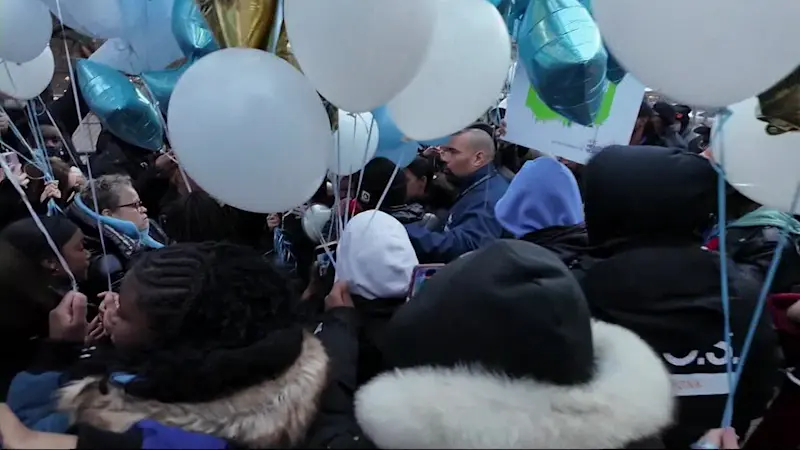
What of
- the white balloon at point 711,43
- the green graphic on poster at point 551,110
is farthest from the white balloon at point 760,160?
the green graphic on poster at point 551,110

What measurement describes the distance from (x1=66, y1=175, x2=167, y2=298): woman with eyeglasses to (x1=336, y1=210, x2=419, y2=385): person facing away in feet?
2.37

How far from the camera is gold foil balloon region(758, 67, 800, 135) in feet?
5.34

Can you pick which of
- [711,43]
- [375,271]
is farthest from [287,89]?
[711,43]

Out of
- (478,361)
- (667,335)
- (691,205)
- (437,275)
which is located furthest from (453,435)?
(691,205)

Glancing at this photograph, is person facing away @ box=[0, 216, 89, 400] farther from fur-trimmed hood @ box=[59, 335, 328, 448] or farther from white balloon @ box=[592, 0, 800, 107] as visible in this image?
white balloon @ box=[592, 0, 800, 107]

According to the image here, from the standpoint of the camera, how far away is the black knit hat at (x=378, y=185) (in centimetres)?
268

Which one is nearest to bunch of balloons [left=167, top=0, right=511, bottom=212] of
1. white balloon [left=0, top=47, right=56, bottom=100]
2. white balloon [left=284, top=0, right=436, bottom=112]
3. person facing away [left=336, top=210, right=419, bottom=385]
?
white balloon [left=284, top=0, right=436, bottom=112]

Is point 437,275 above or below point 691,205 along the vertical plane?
above

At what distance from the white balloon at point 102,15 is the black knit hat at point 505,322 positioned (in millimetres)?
1867

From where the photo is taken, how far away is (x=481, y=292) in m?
0.99

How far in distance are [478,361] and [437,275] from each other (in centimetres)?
16

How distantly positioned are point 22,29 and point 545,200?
6.25 feet

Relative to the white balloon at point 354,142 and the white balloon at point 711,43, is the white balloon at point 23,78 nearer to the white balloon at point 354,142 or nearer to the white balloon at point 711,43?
the white balloon at point 354,142

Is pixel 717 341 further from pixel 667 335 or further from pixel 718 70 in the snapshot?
pixel 718 70
